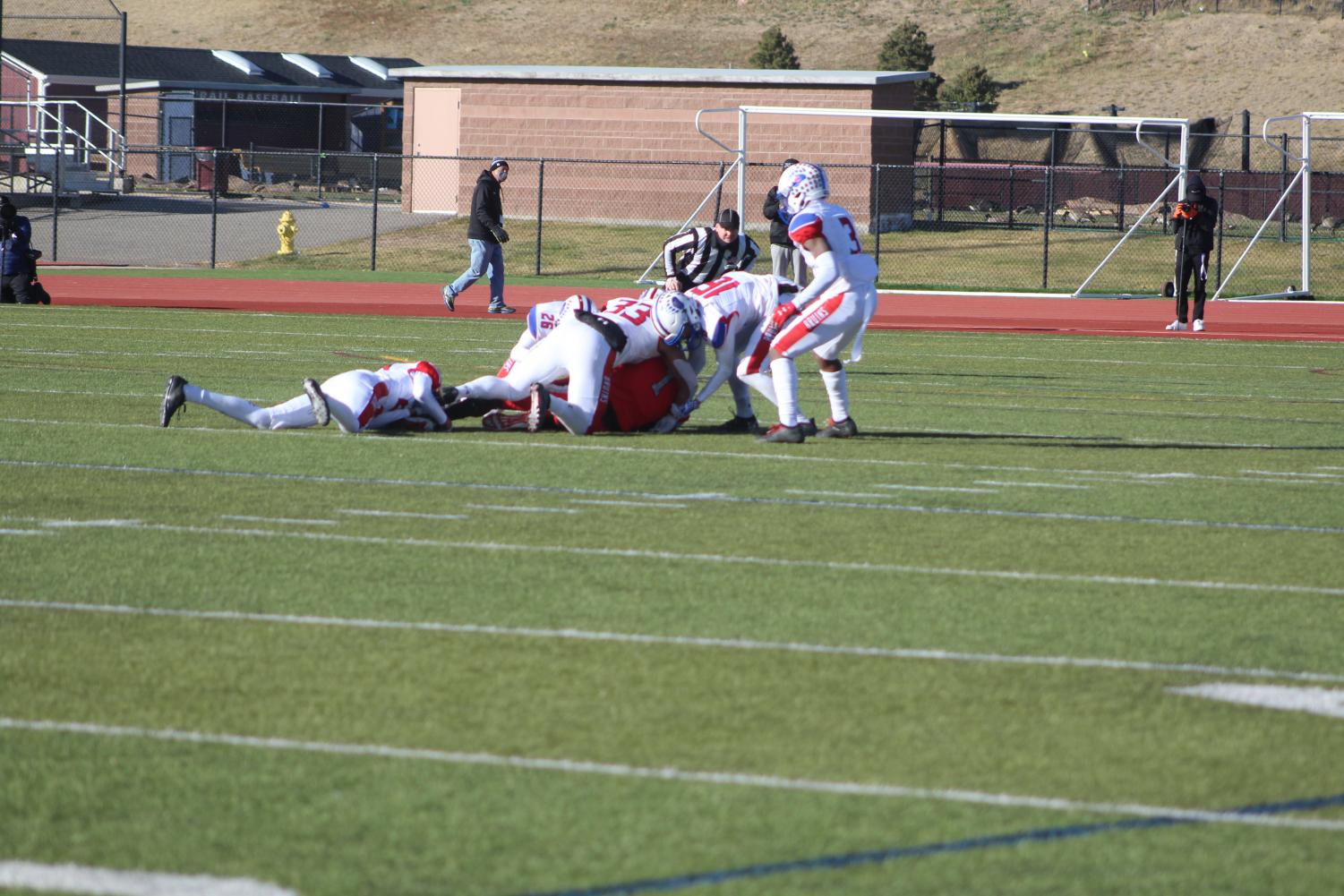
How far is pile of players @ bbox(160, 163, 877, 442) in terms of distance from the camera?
11.3 metres

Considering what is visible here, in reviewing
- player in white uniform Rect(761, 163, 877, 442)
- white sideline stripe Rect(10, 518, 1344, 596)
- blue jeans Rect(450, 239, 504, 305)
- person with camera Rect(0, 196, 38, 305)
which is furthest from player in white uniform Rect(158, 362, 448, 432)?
person with camera Rect(0, 196, 38, 305)

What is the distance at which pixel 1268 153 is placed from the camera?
205 feet

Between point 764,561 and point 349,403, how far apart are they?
4377mm

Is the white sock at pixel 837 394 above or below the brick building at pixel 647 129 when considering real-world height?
below

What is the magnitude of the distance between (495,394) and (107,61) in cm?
5997

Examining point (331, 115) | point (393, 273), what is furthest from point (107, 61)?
point (393, 273)

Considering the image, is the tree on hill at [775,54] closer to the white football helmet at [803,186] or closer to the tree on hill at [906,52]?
the tree on hill at [906,52]

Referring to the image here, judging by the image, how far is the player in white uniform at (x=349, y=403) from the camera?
1083 centimetres

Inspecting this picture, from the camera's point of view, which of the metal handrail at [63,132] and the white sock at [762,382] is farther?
the metal handrail at [63,132]

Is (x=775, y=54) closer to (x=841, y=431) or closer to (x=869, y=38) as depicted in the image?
(x=869, y=38)

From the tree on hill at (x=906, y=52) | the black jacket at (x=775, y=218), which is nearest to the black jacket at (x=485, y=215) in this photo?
the black jacket at (x=775, y=218)

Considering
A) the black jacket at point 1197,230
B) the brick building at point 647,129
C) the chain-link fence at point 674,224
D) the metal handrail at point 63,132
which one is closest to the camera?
the black jacket at point 1197,230

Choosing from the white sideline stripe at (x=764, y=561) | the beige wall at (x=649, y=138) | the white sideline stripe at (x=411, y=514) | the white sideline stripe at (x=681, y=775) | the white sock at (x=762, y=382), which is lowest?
the white sideline stripe at (x=681, y=775)

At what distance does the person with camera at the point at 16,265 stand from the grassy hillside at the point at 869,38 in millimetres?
52505
